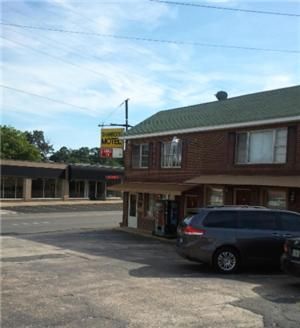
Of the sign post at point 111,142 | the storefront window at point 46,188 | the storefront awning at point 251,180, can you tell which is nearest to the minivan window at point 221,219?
the storefront awning at point 251,180

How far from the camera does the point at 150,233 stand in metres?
26.0

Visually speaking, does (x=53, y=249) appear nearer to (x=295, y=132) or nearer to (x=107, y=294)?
(x=107, y=294)

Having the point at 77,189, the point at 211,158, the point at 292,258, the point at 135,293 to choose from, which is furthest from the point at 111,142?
the point at 135,293

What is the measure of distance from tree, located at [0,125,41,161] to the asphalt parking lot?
7065 centimetres

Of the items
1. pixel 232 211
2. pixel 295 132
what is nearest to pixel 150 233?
pixel 295 132

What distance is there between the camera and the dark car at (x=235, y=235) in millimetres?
13211

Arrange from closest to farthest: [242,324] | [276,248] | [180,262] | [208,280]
Result: [242,324] → [208,280] → [276,248] → [180,262]

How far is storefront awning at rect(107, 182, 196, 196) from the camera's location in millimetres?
23391

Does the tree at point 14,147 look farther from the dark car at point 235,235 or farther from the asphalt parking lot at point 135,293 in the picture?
the dark car at point 235,235

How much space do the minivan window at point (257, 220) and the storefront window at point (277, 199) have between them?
607 cm

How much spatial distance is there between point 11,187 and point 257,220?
3899cm

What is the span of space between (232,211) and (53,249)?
680cm

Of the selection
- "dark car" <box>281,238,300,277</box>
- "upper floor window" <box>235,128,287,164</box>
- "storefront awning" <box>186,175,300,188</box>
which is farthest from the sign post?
"dark car" <box>281,238,300,277</box>

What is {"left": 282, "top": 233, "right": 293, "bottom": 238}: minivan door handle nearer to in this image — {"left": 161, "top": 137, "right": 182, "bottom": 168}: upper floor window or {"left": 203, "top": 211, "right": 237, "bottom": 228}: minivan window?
{"left": 203, "top": 211, "right": 237, "bottom": 228}: minivan window
